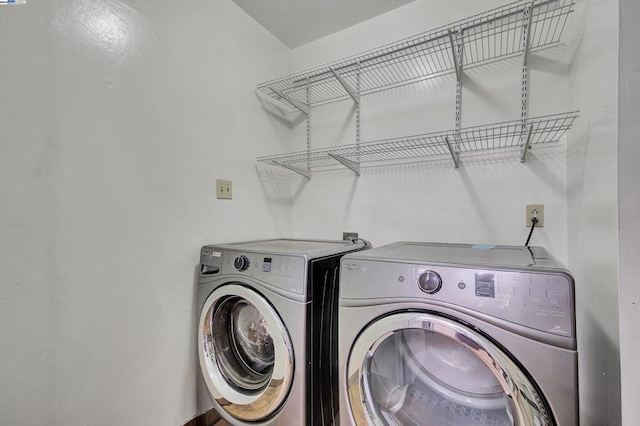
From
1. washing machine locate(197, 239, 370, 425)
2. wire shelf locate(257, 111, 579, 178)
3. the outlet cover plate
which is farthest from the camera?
the outlet cover plate

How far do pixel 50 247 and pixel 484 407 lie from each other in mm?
1572

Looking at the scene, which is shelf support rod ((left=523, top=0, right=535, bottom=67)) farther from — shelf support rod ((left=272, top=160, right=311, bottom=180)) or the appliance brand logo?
shelf support rod ((left=272, top=160, right=311, bottom=180))

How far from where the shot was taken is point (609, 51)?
75 centimetres

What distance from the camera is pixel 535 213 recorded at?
1334 millimetres

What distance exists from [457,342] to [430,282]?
23 cm

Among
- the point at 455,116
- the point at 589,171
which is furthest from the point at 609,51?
the point at 455,116

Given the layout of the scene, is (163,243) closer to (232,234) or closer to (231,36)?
(232,234)

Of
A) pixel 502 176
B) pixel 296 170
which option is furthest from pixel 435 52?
pixel 296 170

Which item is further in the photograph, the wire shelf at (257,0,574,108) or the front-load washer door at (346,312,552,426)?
the wire shelf at (257,0,574,108)

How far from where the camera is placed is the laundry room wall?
1.33m

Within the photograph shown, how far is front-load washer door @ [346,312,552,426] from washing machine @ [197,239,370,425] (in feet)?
0.79

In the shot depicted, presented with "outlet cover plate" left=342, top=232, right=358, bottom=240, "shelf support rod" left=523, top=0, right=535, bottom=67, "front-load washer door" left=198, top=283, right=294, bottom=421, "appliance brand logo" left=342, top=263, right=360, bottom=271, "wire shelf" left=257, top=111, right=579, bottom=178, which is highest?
"shelf support rod" left=523, top=0, right=535, bottom=67

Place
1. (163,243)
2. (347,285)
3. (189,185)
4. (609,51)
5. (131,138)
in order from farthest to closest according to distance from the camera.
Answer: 1. (189,185)
2. (163,243)
3. (131,138)
4. (347,285)
5. (609,51)

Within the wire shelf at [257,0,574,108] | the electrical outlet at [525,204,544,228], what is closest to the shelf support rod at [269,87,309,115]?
the wire shelf at [257,0,574,108]
